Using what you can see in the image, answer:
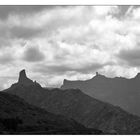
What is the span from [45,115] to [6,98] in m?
28.2

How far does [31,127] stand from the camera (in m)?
143

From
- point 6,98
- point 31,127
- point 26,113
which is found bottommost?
point 31,127
